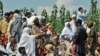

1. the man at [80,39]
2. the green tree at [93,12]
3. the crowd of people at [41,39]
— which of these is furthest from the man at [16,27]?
the green tree at [93,12]

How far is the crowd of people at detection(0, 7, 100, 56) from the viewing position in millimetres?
18359

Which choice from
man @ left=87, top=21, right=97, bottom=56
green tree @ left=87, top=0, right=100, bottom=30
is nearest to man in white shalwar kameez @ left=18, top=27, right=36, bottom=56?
man @ left=87, top=21, right=97, bottom=56

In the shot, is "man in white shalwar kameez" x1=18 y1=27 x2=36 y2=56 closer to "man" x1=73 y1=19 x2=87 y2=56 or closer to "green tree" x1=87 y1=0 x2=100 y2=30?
"man" x1=73 y1=19 x2=87 y2=56

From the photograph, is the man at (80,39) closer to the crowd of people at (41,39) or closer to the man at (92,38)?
the crowd of people at (41,39)

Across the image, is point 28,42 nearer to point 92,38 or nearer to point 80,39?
point 80,39

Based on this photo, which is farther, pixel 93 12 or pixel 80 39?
pixel 93 12

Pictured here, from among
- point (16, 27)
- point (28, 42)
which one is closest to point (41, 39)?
point (28, 42)

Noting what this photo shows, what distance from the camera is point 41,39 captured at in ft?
61.2

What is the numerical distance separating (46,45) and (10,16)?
2672mm

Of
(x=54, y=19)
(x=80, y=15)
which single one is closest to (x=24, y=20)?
(x=80, y=15)

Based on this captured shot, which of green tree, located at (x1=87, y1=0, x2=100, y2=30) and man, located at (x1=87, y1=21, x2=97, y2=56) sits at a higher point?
man, located at (x1=87, y1=21, x2=97, y2=56)

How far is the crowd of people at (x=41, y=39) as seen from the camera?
18359 millimetres

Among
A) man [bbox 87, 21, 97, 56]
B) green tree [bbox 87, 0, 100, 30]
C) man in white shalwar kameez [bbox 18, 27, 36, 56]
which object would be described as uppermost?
man in white shalwar kameez [bbox 18, 27, 36, 56]

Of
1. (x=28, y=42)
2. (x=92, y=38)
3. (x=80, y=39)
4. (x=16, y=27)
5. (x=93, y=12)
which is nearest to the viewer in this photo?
(x=28, y=42)
